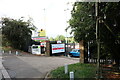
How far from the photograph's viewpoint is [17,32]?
80.7 feet

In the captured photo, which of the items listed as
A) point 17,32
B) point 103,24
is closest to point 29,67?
point 103,24

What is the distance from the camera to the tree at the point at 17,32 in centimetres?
2445

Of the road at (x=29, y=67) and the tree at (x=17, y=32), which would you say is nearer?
the road at (x=29, y=67)

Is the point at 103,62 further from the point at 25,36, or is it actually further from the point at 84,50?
the point at 25,36

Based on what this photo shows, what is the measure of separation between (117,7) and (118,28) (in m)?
1.44

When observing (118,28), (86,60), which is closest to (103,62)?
(86,60)

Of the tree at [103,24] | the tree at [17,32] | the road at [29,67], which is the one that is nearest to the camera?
the tree at [103,24]

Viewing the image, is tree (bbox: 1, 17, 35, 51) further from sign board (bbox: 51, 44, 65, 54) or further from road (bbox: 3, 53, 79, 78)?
road (bbox: 3, 53, 79, 78)

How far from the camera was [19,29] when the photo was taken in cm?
2481

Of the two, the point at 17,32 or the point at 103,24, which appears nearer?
the point at 103,24

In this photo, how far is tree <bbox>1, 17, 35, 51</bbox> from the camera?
80.2 feet

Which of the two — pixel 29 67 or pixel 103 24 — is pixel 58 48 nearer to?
pixel 29 67

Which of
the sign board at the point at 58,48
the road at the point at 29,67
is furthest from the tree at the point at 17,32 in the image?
the road at the point at 29,67

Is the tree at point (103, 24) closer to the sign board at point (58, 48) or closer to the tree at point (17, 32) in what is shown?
the sign board at point (58, 48)
